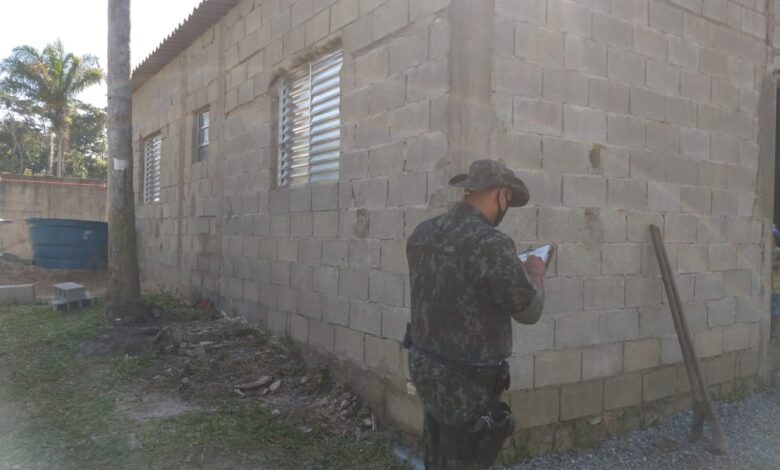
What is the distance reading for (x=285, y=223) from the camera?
232 inches

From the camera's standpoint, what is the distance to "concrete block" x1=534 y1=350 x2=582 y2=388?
→ 12.9 ft

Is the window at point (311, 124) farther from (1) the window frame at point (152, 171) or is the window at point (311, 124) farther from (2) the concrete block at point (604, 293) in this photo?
(1) the window frame at point (152, 171)

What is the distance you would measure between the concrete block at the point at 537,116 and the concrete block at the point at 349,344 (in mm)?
1939

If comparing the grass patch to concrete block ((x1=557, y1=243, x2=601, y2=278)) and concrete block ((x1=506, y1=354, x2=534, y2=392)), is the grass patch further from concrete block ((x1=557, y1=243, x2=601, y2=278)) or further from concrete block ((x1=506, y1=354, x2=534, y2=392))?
concrete block ((x1=557, y1=243, x2=601, y2=278))

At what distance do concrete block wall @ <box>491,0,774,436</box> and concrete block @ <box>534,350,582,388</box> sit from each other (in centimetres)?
1

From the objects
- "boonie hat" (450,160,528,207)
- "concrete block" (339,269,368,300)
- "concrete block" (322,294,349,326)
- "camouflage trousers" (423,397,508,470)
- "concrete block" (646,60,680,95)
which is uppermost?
"concrete block" (646,60,680,95)

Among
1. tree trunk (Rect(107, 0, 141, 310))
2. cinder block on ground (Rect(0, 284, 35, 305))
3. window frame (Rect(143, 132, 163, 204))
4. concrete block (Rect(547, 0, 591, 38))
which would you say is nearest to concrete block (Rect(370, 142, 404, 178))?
concrete block (Rect(547, 0, 591, 38))

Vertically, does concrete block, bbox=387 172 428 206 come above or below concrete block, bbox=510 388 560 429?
above

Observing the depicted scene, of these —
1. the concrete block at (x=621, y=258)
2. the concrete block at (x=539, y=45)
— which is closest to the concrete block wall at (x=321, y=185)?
the concrete block at (x=539, y=45)

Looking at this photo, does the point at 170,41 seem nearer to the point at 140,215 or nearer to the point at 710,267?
the point at 140,215

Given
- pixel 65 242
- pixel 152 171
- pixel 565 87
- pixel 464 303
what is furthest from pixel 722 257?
pixel 65 242

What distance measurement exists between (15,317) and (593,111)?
25.9 feet

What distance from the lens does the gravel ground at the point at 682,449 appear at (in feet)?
12.9

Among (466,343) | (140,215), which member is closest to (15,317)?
(140,215)
